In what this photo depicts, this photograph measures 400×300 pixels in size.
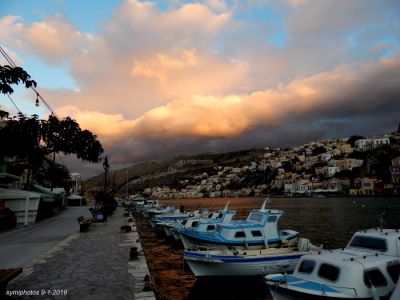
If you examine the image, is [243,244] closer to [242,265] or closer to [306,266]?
[242,265]

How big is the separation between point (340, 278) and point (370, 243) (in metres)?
3.28

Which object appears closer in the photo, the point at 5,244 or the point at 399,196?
the point at 5,244

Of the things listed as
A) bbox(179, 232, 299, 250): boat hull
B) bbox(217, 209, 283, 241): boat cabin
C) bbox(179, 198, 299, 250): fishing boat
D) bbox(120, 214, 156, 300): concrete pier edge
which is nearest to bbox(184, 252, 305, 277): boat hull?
bbox(120, 214, 156, 300): concrete pier edge

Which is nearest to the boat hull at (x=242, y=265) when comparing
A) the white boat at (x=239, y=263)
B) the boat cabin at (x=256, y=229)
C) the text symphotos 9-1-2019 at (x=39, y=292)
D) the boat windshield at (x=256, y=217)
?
the white boat at (x=239, y=263)

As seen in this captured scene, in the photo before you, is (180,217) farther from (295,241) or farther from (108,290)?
(108,290)

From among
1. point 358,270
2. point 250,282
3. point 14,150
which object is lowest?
point 250,282

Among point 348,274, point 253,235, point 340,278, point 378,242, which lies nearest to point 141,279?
point 340,278

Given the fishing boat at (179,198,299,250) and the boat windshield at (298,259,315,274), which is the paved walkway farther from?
the fishing boat at (179,198,299,250)

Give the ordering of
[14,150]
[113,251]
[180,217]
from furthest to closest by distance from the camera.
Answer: [180,217]
[113,251]
[14,150]

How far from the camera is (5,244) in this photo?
67.0 ft

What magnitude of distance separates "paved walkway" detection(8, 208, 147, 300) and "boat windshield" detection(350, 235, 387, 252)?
28.2 ft

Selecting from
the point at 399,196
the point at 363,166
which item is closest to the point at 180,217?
the point at 399,196

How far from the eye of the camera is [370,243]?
1285 cm

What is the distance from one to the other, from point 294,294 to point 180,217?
109 feet
